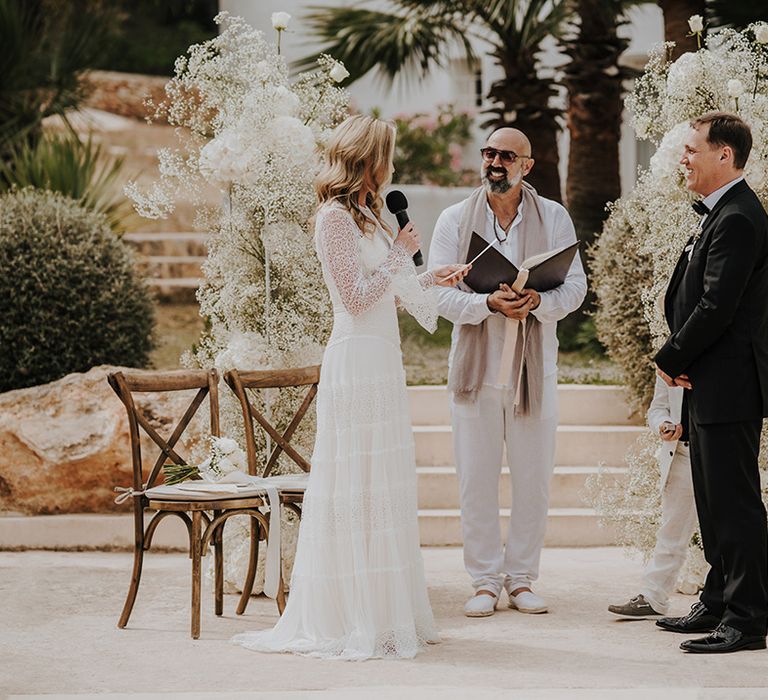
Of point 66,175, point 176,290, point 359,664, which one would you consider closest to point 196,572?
point 359,664

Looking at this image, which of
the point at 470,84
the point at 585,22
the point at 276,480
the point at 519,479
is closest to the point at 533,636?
the point at 519,479

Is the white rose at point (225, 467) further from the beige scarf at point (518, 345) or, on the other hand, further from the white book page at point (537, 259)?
the white book page at point (537, 259)

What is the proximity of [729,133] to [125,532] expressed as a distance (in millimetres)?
4509

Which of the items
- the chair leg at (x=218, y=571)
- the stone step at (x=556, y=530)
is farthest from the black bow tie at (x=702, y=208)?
the stone step at (x=556, y=530)

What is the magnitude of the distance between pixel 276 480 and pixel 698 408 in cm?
203

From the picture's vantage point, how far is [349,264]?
5609 millimetres

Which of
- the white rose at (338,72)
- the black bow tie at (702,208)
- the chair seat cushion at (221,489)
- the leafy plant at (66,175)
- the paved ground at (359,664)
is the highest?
the white rose at (338,72)

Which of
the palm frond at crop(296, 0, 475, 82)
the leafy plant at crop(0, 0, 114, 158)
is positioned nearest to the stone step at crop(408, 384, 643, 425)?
the palm frond at crop(296, 0, 475, 82)

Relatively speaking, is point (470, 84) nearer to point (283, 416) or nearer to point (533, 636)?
point (283, 416)

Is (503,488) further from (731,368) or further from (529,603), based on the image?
(731,368)

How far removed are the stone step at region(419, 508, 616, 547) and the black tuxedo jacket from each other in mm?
2664

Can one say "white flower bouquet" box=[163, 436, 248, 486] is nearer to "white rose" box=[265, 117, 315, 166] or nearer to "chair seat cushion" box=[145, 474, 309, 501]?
"chair seat cushion" box=[145, 474, 309, 501]

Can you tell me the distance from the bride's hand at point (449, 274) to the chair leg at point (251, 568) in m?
1.56

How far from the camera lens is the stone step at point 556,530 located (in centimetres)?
821
